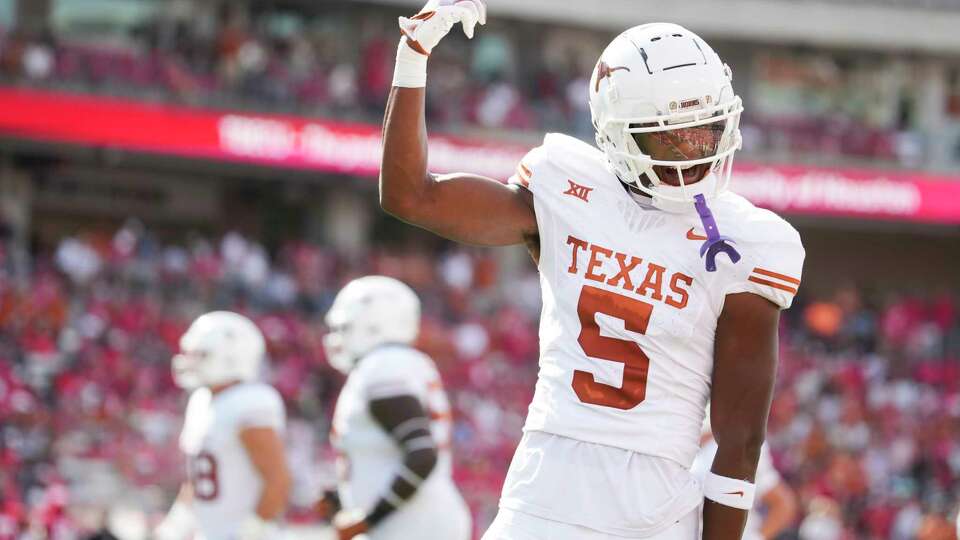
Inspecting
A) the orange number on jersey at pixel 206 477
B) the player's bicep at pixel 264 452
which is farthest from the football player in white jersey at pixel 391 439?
the orange number on jersey at pixel 206 477

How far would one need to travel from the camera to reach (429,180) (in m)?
3.16

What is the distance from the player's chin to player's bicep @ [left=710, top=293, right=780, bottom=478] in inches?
9.9

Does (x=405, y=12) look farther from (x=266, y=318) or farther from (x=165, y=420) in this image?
(x=165, y=420)

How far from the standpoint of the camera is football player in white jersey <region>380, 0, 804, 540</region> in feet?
10.2

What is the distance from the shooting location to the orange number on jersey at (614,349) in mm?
3123

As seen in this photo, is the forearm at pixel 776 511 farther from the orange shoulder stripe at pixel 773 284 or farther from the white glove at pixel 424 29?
the white glove at pixel 424 29

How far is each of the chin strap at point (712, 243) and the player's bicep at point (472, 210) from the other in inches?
14.4

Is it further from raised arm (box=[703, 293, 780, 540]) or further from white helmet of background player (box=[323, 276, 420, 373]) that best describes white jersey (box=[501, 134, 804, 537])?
white helmet of background player (box=[323, 276, 420, 373])

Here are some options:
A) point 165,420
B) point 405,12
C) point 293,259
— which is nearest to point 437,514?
point 165,420

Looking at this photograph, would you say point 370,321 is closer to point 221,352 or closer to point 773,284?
point 221,352

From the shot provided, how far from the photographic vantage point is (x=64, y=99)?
61.3ft

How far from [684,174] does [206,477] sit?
338 centimetres

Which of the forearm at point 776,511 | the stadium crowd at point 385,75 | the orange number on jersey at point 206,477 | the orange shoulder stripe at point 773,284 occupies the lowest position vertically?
the stadium crowd at point 385,75

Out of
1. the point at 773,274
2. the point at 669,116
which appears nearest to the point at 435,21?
the point at 669,116
